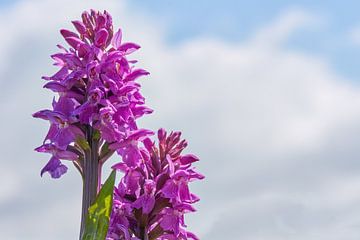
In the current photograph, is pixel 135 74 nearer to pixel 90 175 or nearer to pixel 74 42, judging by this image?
pixel 74 42

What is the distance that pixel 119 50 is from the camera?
5.24 metres

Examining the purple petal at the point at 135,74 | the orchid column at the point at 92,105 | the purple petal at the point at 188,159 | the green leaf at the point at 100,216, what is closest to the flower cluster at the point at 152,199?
the purple petal at the point at 188,159

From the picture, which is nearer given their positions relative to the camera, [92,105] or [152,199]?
[92,105]

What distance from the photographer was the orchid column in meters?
4.77

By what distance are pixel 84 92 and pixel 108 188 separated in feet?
3.47

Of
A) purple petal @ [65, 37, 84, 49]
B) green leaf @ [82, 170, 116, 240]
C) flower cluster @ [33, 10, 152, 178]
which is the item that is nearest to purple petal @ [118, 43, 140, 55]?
flower cluster @ [33, 10, 152, 178]

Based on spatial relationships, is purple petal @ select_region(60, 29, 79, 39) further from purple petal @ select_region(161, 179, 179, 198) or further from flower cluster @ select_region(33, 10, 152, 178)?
purple petal @ select_region(161, 179, 179, 198)

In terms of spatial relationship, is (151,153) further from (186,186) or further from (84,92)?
(84,92)

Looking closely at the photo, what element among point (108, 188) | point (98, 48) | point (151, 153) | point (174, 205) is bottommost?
point (108, 188)

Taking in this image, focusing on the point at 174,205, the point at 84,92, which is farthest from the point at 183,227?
the point at 84,92

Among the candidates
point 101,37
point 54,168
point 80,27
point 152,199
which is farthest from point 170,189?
point 80,27

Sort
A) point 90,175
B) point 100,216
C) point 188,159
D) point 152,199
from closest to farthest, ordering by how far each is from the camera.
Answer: point 100,216 < point 90,175 < point 152,199 < point 188,159

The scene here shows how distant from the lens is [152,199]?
523cm

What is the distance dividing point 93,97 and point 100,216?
3.44 feet
